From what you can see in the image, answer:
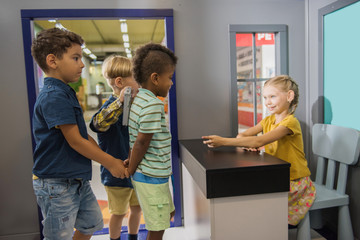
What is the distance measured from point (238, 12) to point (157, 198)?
5.55 feet

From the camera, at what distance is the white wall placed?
83.6 inches

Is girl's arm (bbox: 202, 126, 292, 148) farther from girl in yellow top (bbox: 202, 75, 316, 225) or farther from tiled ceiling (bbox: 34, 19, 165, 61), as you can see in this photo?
tiled ceiling (bbox: 34, 19, 165, 61)

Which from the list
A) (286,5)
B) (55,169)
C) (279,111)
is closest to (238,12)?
(286,5)

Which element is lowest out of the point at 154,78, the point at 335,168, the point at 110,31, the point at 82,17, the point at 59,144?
the point at 335,168

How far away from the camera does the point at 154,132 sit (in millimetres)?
1246

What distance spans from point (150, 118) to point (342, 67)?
152cm

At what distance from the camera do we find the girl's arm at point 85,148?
1255 millimetres

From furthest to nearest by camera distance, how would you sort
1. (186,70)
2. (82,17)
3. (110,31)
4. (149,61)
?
1. (110,31)
2. (186,70)
3. (82,17)
4. (149,61)

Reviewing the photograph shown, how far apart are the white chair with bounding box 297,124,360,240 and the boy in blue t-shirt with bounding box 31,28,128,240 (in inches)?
48.8

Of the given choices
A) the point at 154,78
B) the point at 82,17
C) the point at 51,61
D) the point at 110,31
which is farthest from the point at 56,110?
the point at 110,31

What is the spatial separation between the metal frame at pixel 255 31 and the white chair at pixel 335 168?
0.63 metres

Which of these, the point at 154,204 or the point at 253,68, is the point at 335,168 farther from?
the point at 154,204

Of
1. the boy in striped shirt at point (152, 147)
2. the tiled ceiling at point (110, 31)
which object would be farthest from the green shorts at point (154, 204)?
the tiled ceiling at point (110, 31)

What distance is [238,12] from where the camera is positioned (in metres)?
2.28
